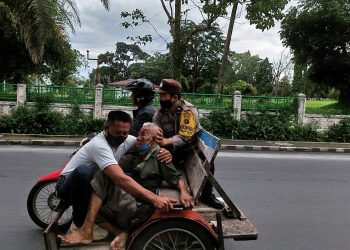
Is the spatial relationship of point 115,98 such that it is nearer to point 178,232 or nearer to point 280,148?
point 280,148

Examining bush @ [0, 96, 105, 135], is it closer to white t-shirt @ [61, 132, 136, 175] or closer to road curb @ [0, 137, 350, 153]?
road curb @ [0, 137, 350, 153]

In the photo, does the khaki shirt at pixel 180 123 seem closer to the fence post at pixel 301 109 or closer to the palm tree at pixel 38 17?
the palm tree at pixel 38 17

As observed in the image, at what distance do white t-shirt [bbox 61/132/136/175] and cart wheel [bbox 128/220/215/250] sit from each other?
64cm

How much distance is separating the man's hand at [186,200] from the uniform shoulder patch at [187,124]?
0.75 metres

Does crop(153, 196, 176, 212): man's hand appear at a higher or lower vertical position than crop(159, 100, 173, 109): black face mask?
lower

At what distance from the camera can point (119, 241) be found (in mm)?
3396

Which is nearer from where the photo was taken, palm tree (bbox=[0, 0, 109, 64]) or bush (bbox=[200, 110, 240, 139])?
palm tree (bbox=[0, 0, 109, 64])

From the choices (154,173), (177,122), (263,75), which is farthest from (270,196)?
(263,75)

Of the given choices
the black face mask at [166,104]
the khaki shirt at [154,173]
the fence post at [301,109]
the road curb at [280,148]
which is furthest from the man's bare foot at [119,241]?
the fence post at [301,109]

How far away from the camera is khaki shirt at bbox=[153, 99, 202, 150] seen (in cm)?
414

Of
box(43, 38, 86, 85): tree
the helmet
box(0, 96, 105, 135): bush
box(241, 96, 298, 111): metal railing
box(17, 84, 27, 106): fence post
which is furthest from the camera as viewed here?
box(43, 38, 86, 85): tree

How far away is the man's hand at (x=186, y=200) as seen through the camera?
341cm

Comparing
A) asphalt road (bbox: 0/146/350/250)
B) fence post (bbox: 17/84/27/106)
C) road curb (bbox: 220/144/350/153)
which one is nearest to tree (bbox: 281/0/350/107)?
road curb (bbox: 220/144/350/153)

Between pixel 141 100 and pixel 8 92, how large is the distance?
14.2m
